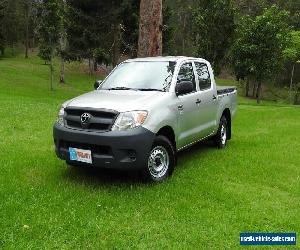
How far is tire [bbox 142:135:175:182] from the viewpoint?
266 inches

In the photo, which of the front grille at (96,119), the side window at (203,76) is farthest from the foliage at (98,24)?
the front grille at (96,119)

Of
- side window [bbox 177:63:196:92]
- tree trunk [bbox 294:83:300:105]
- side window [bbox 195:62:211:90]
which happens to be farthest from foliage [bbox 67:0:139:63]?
tree trunk [bbox 294:83:300:105]

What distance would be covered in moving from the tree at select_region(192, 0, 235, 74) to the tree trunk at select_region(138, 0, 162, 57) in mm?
18258

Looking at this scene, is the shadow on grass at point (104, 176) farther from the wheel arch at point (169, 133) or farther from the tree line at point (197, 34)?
the tree line at point (197, 34)

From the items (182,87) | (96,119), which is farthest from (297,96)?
(96,119)

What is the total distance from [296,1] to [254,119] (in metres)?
46.7

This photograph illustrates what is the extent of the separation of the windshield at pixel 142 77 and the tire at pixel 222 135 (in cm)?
250

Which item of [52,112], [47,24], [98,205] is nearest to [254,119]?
[52,112]

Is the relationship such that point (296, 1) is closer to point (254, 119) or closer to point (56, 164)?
point (254, 119)

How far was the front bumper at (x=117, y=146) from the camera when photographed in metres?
6.24

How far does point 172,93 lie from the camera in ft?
24.2

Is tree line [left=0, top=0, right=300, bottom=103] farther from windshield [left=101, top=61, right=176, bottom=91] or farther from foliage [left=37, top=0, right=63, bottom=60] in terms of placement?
windshield [left=101, top=61, right=176, bottom=91]

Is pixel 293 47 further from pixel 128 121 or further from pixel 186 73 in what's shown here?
pixel 128 121

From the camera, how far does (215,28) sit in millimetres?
31484
